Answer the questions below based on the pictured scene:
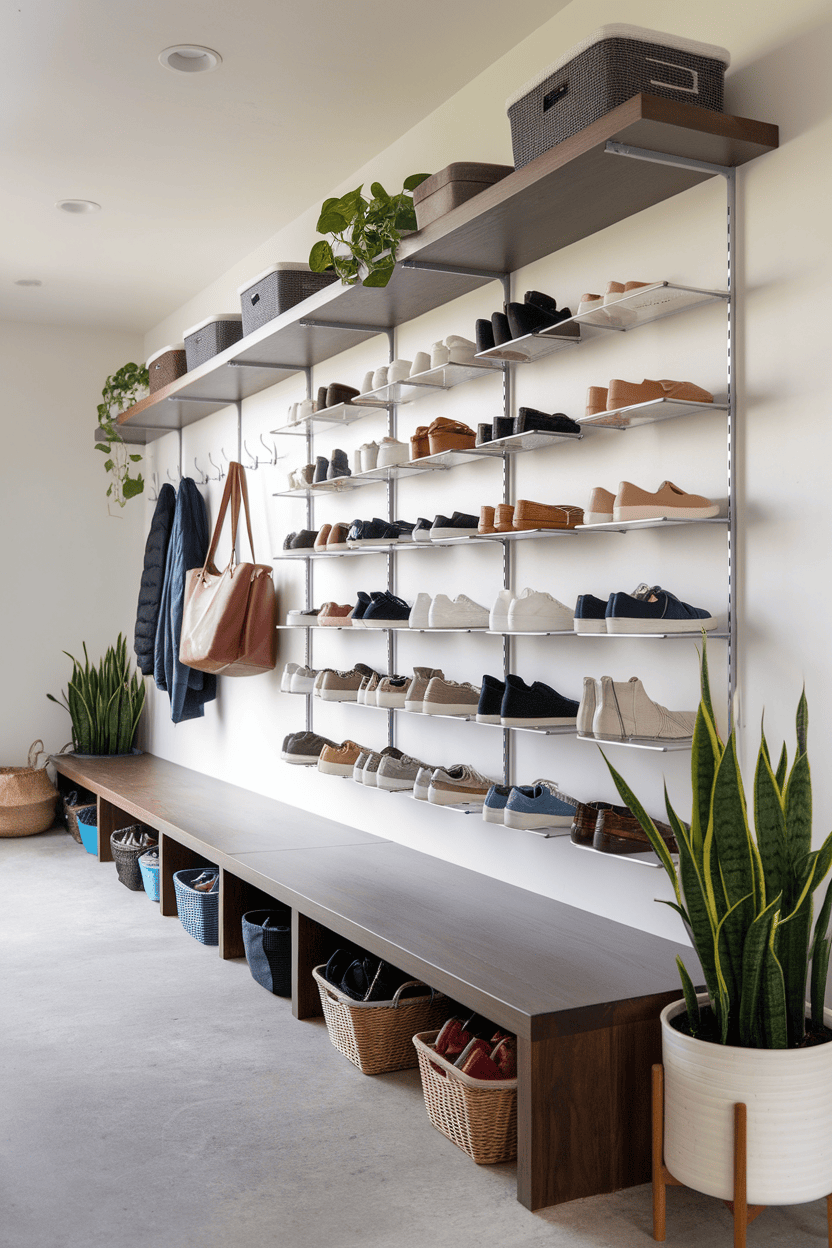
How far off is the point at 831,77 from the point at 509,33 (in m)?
1.25

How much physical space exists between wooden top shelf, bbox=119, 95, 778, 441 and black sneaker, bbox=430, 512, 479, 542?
2.36 ft

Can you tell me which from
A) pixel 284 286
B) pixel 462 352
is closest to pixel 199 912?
pixel 462 352

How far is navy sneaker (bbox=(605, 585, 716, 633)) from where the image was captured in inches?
95.7

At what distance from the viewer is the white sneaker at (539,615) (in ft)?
9.15

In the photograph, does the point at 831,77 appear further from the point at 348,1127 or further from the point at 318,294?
the point at 348,1127

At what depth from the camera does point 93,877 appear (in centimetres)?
499

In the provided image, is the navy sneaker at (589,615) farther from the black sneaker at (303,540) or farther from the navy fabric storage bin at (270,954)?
the black sneaker at (303,540)

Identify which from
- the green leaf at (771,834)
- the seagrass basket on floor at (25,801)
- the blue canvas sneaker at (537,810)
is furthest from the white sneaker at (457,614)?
the seagrass basket on floor at (25,801)

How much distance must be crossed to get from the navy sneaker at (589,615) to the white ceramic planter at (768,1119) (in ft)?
3.17

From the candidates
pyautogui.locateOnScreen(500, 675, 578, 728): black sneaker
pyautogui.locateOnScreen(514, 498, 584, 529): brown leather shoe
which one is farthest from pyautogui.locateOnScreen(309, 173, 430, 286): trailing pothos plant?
pyautogui.locateOnScreen(500, 675, 578, 728): black sneaker

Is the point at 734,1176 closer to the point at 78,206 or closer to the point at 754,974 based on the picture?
the point at 754,974

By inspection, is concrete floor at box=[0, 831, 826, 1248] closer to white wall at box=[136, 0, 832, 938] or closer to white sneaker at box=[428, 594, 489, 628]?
white wall at box=[136, 0, 832, 938]

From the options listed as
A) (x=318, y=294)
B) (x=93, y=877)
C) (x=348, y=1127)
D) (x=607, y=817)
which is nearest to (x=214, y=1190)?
(x=348, y=1127)

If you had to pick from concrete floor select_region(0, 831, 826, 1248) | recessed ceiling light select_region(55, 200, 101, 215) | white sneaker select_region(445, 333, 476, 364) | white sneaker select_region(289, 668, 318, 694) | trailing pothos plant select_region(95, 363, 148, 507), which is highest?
recessed ceiling light select_region(55, 200, 101, 215)
